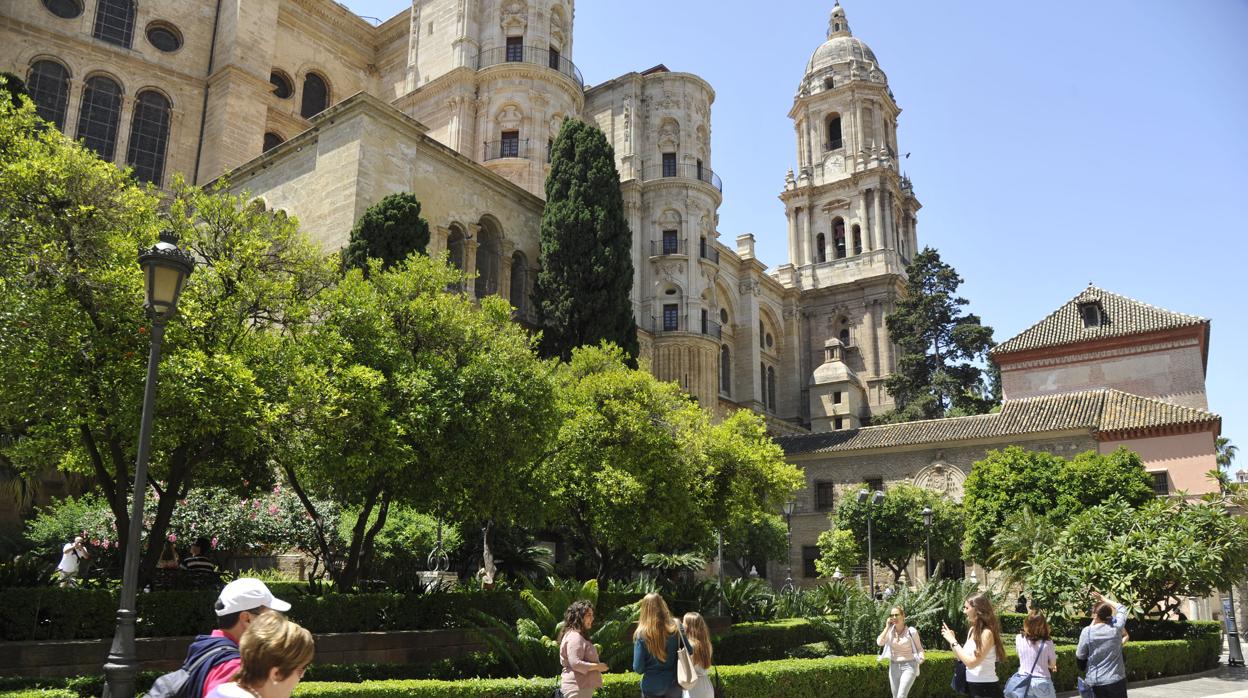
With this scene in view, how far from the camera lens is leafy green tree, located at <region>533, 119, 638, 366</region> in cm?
2734

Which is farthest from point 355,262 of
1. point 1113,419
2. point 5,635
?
point 1113,419

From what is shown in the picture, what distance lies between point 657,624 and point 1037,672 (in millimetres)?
3423

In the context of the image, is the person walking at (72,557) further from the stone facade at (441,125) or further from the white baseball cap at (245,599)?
the stone facade at (441,125)

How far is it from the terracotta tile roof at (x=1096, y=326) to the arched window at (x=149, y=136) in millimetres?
32714

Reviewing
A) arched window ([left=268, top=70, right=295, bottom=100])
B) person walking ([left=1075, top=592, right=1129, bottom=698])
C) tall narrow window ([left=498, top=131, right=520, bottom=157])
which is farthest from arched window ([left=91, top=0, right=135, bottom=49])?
person walking ([left=1075, top=592, right=1129, bottom=698])

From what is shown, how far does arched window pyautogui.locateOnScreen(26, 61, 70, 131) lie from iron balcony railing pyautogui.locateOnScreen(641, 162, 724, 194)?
69.1 feet

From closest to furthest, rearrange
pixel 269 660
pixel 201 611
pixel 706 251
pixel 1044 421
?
pixel 269 660
pixel 201 611
pixel 1044 421
pixel 706 251

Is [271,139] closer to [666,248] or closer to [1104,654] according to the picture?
[666,248]

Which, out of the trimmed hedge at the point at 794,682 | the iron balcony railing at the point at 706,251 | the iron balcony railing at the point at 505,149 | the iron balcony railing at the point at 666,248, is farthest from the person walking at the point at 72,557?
the iron balcony railing at the point at 706,251

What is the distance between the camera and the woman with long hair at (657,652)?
652cm

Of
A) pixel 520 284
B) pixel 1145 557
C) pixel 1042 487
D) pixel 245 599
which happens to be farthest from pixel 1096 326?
pixel 245 599

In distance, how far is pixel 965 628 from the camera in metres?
14.9

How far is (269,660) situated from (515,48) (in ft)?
Answer: 112

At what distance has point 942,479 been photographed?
32.5m
